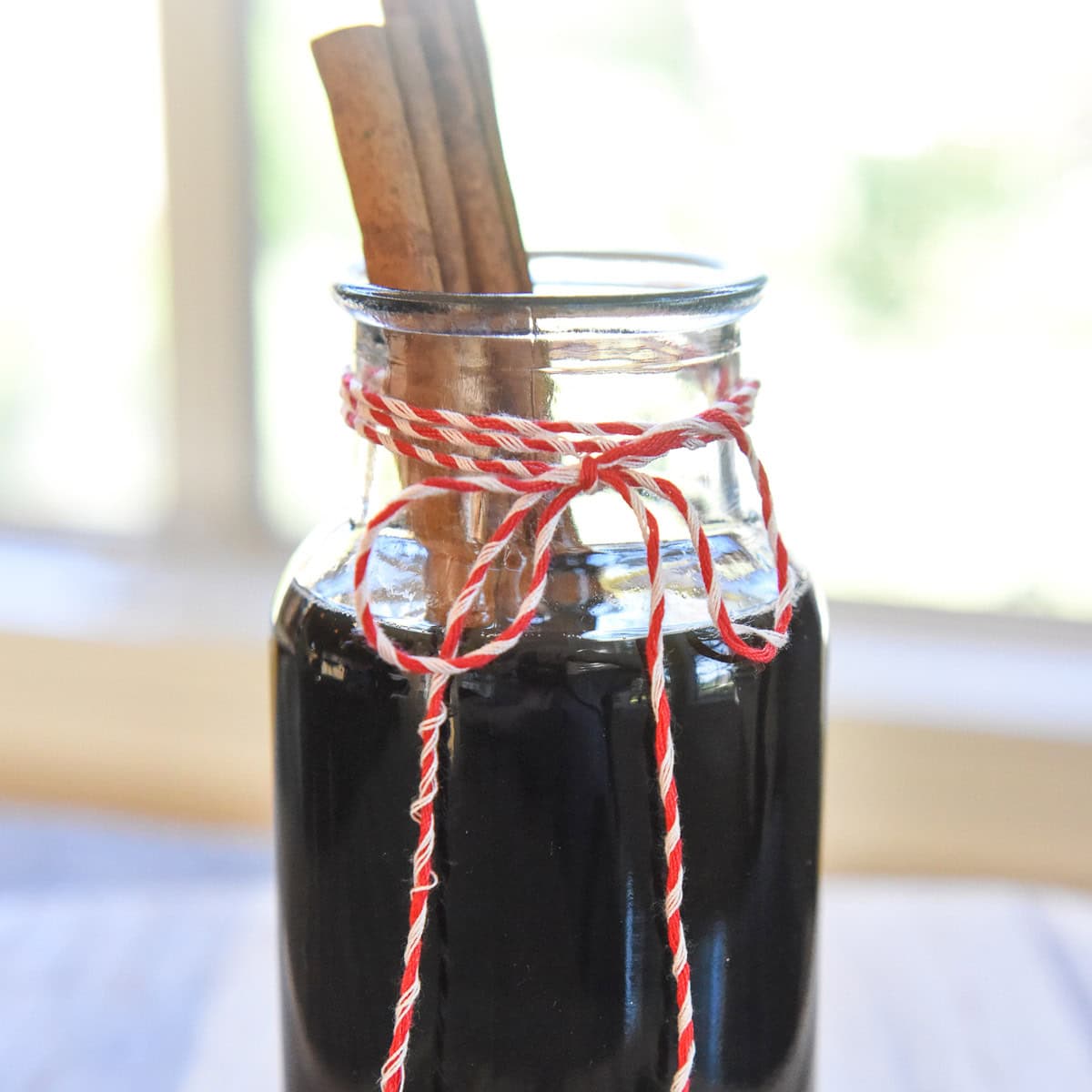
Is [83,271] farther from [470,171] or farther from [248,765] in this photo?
[470,171]

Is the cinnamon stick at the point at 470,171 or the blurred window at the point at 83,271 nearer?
the cinnamon stick at the point at 470,171

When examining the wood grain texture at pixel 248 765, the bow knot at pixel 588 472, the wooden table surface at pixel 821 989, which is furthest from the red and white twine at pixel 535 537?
the wood grain texture at pixel 248 765

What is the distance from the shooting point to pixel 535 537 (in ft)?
1.31

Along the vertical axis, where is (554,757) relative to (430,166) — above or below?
below

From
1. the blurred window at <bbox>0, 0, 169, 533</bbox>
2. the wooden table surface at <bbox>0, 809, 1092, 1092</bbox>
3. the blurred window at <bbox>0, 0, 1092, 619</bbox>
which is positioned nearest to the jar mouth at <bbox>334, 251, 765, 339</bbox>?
the wooden table surface at <bbox>0, 809, 1092, 1092</bbox>

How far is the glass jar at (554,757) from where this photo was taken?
1.30 ft

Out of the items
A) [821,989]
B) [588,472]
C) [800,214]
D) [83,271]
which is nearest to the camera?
[588,472]

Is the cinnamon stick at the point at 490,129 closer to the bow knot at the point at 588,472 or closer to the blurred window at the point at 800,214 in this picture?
the bow knot at the point at 588,472

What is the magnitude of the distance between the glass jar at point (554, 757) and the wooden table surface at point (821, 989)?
179 mm

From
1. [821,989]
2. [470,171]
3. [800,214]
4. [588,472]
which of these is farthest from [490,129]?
[800,214]

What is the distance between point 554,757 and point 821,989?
0.32m

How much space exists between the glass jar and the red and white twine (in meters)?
0.01

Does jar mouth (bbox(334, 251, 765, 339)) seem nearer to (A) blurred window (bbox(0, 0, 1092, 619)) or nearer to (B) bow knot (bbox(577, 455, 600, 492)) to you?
(B) bow knot (bbox(577, 455, 600, 492))

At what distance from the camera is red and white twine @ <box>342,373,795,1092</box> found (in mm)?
374
